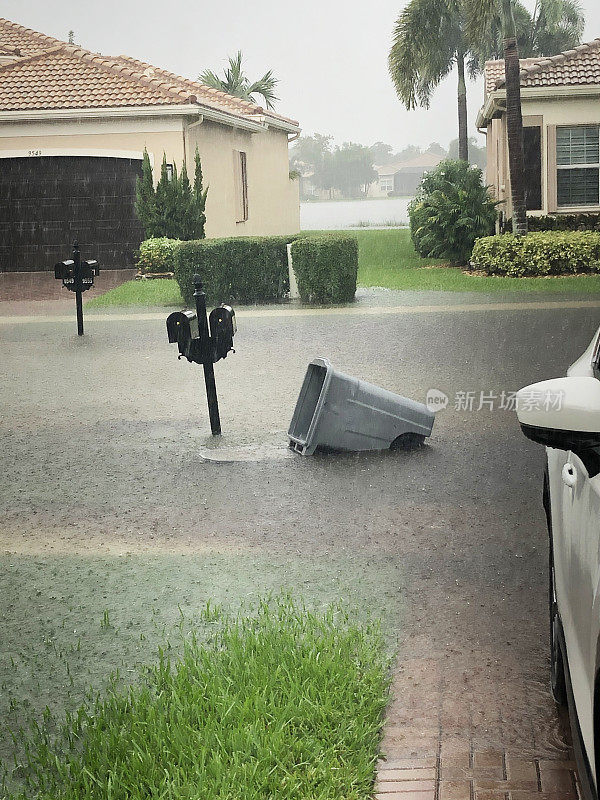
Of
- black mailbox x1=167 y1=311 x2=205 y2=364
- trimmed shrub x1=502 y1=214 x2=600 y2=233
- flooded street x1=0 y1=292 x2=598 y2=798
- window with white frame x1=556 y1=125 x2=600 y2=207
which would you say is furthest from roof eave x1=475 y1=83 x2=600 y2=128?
black mailbox x1=167 y1=311 x2=205 y2=364

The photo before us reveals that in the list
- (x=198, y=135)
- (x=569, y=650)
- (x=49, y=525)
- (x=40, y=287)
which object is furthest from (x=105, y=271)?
(x=569, y=650)

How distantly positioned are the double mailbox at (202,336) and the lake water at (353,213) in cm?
808

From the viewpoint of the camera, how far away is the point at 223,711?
349cm

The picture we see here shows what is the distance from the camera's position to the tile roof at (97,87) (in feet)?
61.4

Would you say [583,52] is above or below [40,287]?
above

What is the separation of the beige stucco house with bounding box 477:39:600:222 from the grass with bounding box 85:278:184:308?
5.79m

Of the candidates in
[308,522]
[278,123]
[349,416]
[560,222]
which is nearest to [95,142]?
[278,123]

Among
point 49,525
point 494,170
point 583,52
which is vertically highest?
point 583,52

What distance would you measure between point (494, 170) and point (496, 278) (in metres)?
4.50

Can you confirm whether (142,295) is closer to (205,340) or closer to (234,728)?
(205,340)

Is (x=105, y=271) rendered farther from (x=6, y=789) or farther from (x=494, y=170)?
(x=6, y=789)

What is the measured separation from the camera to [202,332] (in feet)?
25.0

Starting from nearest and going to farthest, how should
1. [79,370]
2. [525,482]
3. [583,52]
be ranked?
1. [525,482]
2. [79,370]
3. [583,52]

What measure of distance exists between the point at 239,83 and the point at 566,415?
1726cm
